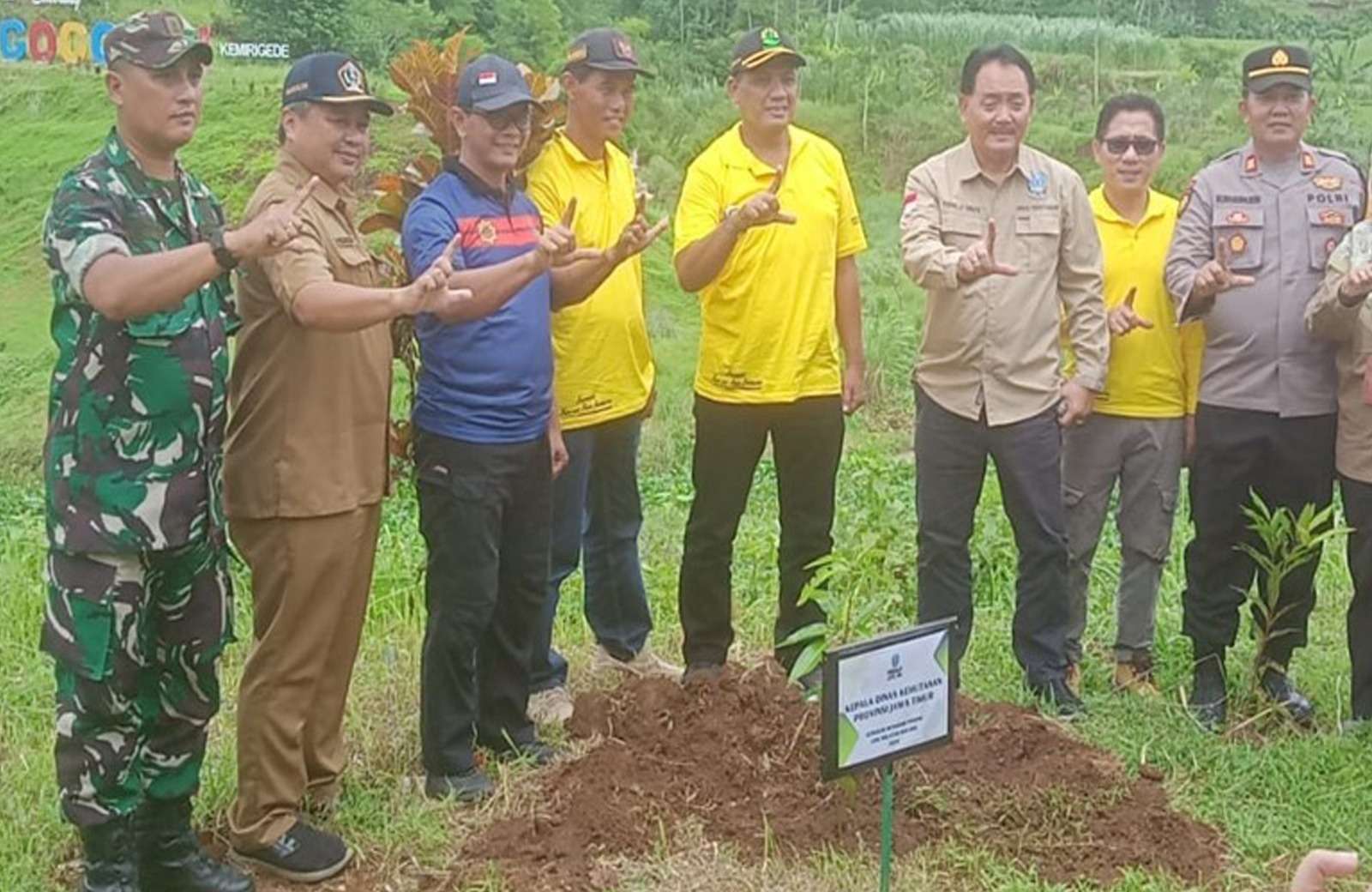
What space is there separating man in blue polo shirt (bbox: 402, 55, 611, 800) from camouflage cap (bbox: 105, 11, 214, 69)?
2.19ft

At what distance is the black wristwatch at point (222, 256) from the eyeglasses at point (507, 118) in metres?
0.79

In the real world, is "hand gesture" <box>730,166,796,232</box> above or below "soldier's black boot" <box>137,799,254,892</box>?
above

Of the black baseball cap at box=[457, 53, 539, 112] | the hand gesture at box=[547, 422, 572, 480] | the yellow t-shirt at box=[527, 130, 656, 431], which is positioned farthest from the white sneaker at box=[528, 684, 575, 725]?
the black baseball cap at box=[457, 53, 539, 112]

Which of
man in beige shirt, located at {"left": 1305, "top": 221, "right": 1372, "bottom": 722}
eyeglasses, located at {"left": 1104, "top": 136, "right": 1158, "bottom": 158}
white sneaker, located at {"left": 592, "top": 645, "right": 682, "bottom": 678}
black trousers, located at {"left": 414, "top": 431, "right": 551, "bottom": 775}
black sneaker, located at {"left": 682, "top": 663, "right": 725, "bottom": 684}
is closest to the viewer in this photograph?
black trousers, located at {"left": 414, "top": 431, "right": 551, "bottom": 775}

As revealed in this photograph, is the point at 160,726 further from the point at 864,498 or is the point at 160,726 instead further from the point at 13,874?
the point at 864,498

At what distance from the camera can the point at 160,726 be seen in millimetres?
3076

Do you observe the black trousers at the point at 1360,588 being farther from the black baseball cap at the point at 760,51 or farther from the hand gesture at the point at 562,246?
the hand gesture at the point at 562,246

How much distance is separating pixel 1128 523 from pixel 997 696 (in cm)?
63

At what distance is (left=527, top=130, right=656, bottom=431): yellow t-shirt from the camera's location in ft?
12.4

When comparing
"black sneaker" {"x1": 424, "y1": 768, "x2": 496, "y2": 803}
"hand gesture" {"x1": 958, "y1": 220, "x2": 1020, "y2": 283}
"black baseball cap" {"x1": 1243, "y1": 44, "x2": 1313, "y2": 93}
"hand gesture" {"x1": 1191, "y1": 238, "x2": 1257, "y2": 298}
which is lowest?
"black sneaker" {"x1": 424, "y1": 768, "x2": 496, "y2": 803}

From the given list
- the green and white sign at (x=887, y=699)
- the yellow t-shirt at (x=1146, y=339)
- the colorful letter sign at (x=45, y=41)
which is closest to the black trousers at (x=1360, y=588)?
the yellow t-shirt at (x=1146, y=339)

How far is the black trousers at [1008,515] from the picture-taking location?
398 cm

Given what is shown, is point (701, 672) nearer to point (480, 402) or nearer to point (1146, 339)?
point (480, 402)

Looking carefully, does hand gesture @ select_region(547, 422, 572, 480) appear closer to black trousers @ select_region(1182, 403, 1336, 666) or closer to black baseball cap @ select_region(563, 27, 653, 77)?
black baseball cap @ select_region(563, 27, 653, 77)
